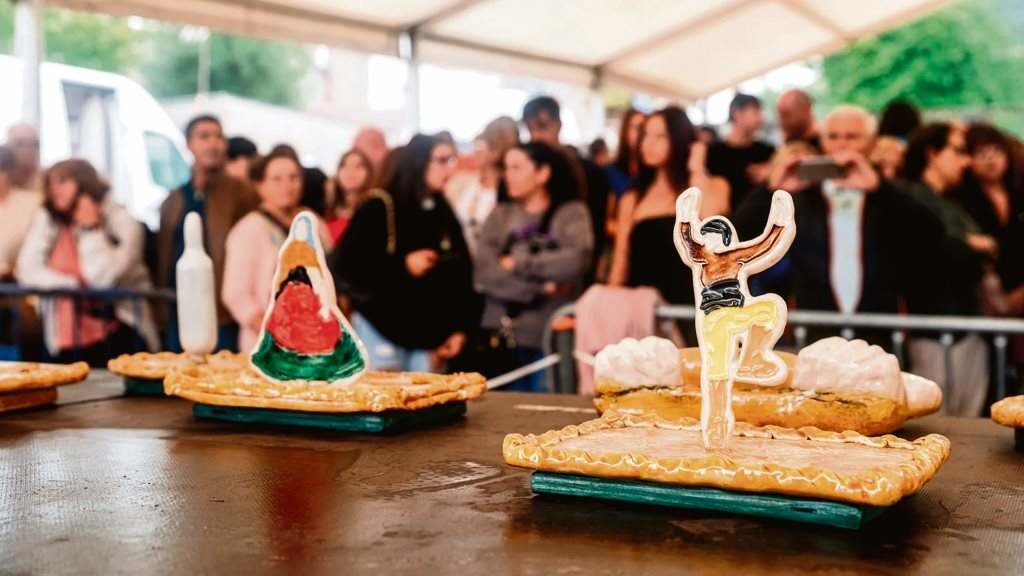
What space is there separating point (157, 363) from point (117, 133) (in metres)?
4.86

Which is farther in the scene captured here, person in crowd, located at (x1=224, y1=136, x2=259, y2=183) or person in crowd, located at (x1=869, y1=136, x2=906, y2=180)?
person in crowd, located at (x1=224, y1=136, x2=259, y2=183)

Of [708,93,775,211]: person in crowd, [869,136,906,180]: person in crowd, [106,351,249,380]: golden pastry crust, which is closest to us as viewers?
[106,351,249,380]: golden pastry crust

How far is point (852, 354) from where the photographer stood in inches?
63.3

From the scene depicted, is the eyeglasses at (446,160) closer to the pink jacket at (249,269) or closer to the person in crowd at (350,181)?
the person in crowd at (350,181)

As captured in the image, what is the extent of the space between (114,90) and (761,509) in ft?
20.7

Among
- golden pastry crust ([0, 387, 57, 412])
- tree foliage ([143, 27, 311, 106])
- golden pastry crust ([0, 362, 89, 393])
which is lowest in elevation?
golden pastry crust ([0, 387, 57, 412])

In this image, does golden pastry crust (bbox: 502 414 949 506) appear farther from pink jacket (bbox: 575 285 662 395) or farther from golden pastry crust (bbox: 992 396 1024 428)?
pink jacket (bbox: 575 285 662 395)

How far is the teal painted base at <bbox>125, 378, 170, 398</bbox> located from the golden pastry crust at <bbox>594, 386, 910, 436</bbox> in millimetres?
1186

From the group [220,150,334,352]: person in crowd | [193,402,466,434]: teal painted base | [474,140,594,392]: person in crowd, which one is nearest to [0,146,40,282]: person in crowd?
[220,150,334,352]: person in crowd

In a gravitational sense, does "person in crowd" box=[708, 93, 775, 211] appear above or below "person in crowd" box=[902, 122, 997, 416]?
above

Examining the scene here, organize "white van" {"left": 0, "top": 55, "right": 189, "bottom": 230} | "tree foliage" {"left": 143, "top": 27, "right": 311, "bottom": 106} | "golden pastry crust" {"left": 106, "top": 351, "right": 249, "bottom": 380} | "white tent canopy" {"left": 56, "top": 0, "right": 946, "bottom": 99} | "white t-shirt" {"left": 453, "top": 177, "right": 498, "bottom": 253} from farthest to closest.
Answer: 1. "tree foliage" {"left": 143, "top": 27, "right": 311, "bottom": 106}
2. "white van" {"left": 0, "top": 55, "right": 189, "bottom": 230}
3. "white tent canopy" {"left": 56, "top": 0, "right": 946, "bottom": 99}
4. "white t-shirt" {"left": 453, "top": 177, "right": 498, "bottom": 253}
5. "golden pastry crust" {"left": 106, "top": 351, "right": 249, "bottom": 380}

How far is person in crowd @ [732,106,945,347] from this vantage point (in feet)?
11.3

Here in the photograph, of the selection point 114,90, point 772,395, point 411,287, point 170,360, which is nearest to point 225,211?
point 411,287

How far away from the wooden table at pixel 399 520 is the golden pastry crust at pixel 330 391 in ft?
0.28
